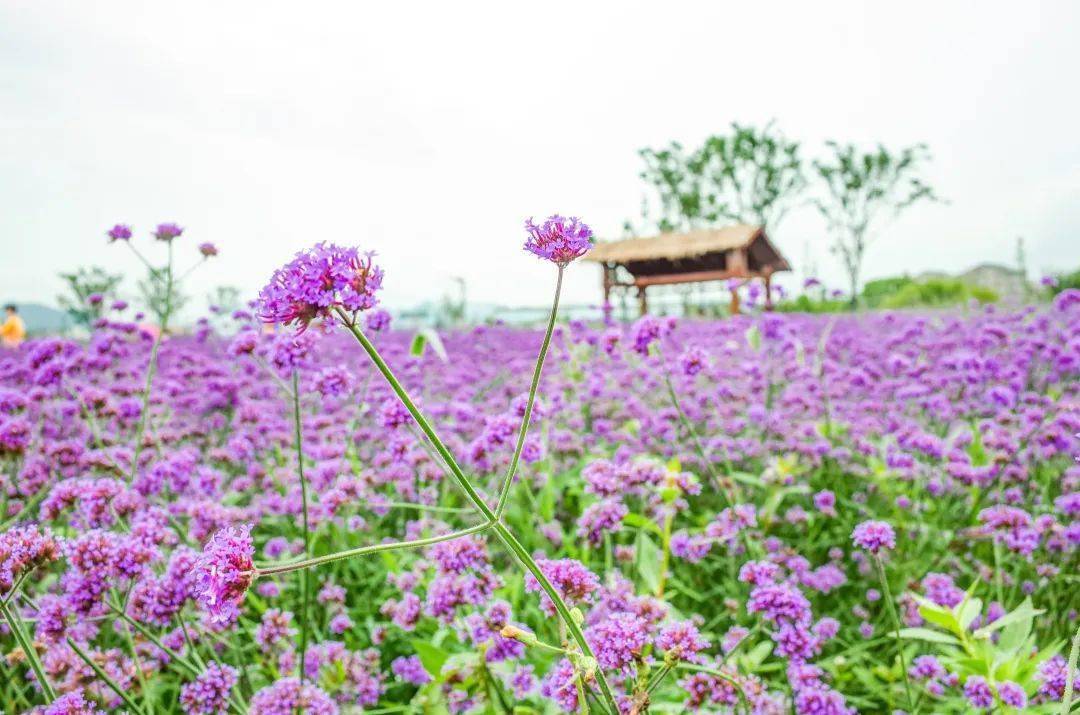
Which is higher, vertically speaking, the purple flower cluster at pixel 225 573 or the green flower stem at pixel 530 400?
the green flower stem at pixel 530 400

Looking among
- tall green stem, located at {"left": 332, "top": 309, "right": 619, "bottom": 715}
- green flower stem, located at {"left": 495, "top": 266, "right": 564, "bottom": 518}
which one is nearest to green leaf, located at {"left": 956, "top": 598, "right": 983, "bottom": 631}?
tall green stem, located at {"left": 332, "top": 309, "right": 619, "bottom": 715}

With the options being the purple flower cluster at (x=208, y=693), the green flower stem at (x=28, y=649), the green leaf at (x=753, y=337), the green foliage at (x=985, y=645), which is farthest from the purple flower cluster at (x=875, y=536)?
the green leaf at (x=753, y=337)

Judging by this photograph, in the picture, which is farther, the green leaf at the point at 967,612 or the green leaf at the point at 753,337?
the green leaf at the point at 753,337

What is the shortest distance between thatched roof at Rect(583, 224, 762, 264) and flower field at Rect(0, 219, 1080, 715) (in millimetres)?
13260

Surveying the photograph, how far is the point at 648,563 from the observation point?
103 inches

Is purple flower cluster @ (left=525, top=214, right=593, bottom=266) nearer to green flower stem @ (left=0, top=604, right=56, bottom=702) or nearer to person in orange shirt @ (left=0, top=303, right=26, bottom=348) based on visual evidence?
green flower stem @ (left=0, top=604, right=56, bottom=702)

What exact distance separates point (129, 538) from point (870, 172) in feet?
143

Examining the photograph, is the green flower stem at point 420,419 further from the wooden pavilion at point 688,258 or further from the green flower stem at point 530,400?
the wooden pavilion at point 688,258

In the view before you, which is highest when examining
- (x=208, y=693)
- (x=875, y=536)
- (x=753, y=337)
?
(x=753, y=337)

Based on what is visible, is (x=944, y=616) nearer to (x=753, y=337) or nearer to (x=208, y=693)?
(x=208, y=693)

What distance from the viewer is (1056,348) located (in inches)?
186

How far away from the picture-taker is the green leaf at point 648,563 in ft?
7.95

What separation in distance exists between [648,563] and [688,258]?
18.4 metres

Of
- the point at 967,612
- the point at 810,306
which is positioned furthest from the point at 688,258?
the point at 967,612
